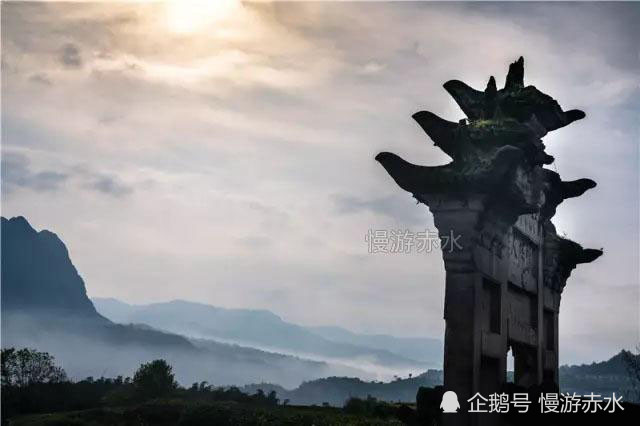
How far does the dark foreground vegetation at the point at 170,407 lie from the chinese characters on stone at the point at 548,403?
0.41ft

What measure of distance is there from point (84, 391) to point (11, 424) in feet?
72.1

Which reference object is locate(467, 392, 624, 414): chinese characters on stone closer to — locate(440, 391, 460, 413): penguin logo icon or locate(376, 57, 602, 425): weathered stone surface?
locate(440, 391, 460, 413): penguin logo icon

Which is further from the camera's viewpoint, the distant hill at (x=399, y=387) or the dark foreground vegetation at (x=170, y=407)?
the distant hill at (x=399, y=387)

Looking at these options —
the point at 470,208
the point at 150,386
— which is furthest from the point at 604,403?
the point at 150,386

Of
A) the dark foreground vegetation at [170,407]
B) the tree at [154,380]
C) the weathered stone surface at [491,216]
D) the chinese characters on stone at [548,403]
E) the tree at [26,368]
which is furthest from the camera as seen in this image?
Answer: the tree at [26,368]

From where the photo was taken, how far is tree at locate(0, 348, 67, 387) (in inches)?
2822

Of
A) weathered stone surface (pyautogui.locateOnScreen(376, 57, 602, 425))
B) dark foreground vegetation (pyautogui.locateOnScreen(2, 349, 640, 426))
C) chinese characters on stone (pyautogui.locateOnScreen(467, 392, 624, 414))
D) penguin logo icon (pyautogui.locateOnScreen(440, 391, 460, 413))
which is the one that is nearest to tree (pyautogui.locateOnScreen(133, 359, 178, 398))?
dark foreground vegetation (pyautogui.locateOnScreen(2, 349, 640, 426))

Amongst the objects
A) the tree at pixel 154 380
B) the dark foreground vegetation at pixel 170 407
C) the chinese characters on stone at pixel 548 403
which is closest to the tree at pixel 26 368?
the dark foreground vegetation at pixel 170 407

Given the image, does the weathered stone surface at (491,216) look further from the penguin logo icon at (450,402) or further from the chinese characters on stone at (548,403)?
the chinese characters on stone at (548,403)

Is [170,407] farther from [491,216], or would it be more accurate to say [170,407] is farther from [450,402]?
[491,216]

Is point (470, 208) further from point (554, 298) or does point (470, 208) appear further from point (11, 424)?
point (11, 424)

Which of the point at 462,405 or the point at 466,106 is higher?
the point at 466,106

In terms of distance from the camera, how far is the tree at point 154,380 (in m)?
58.3

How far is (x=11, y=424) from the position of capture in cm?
4641
